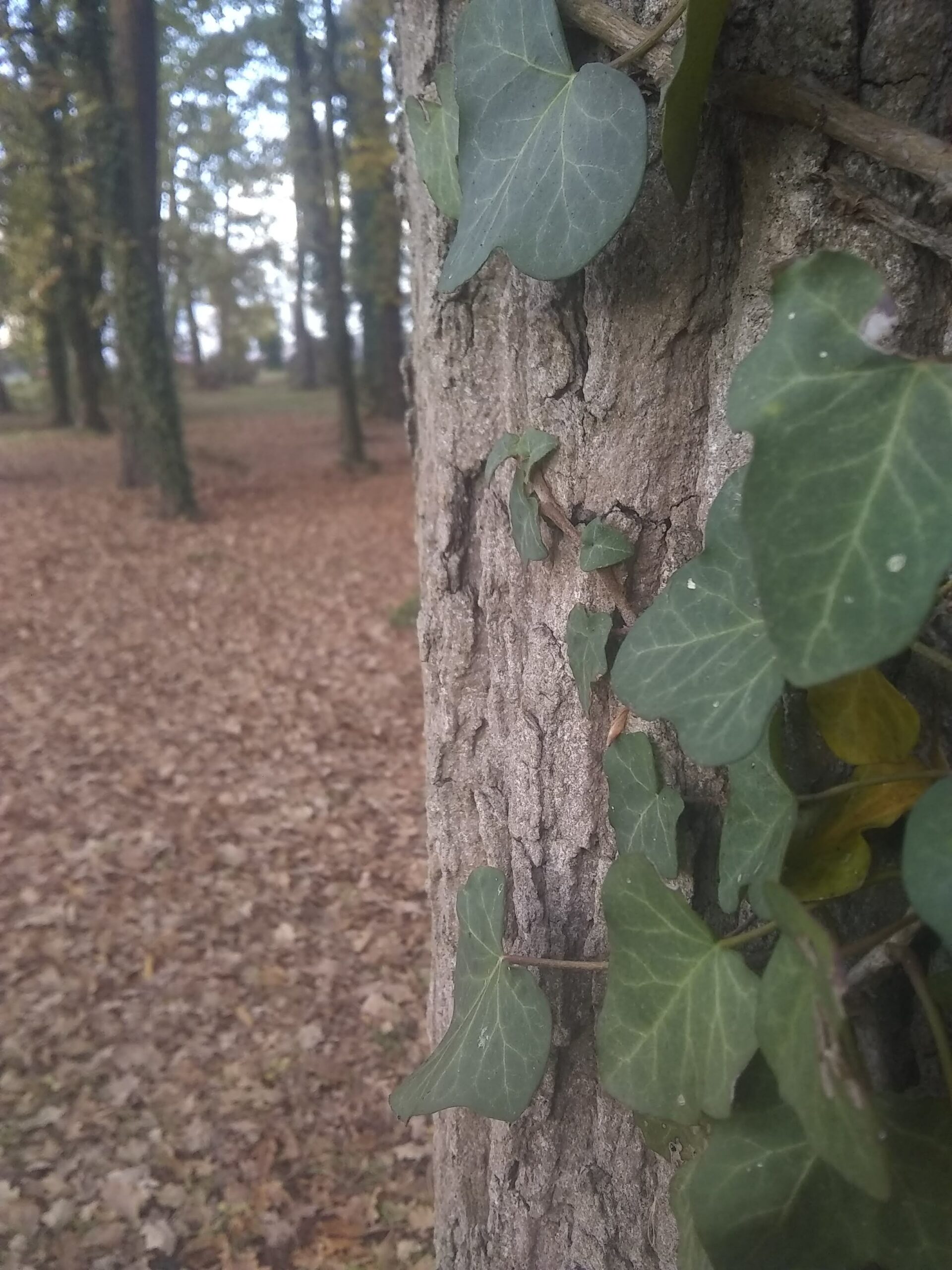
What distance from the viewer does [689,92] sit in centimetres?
58

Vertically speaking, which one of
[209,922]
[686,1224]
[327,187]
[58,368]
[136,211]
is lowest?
[209,922]

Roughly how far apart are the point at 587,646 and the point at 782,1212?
0.44 meters

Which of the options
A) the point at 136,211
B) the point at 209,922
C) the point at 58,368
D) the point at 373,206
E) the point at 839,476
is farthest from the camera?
the point at 58,368

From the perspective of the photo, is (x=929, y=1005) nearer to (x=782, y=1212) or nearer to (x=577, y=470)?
(x=782, y=1212)

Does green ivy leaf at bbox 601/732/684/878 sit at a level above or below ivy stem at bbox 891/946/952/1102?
above

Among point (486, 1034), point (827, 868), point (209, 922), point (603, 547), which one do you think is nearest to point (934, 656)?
point (827, 868)

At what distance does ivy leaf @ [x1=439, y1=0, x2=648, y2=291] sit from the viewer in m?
0.63

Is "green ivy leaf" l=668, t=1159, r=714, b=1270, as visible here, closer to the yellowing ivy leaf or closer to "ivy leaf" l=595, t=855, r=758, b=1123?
"ivy leaf" l=595, t=855, r=758, b=1123

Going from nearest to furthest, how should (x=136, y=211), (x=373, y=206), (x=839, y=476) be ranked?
Answer: (x=839, y=476)
(x=136, y=211)
(x=373, y=206)

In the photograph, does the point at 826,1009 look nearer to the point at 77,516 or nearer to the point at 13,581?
the point at 13,581

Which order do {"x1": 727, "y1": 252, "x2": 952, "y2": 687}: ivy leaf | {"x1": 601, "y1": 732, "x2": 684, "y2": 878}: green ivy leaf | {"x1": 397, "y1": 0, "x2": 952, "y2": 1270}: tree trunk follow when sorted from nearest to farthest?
{"x1": 727, "y1": 252, "x2": 952, "y2": 687}: ivy leaf < {"x1": 397, "y1": 0, "x2": 952, "y2": 1270}: tree trunk < {"x1": 601, "y1": 732, "x2": 684, "y2": 878}: green ivy leaf

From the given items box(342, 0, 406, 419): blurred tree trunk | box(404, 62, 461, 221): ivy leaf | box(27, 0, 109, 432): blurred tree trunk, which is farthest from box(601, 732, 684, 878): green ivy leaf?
box(27, 0, 109, 432): blurred tree trunk

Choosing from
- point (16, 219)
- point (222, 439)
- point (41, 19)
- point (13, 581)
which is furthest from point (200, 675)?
point (222, 439)

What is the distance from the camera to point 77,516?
7480 millimetres
